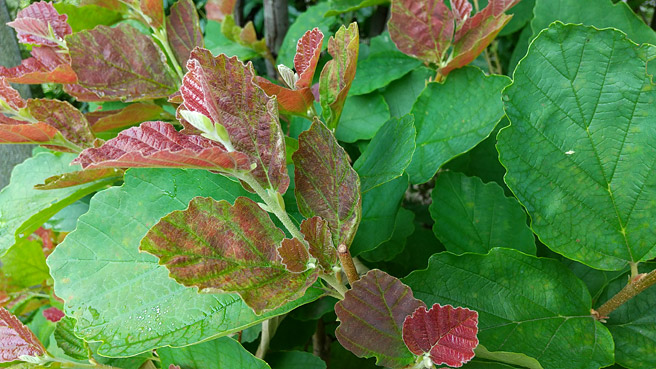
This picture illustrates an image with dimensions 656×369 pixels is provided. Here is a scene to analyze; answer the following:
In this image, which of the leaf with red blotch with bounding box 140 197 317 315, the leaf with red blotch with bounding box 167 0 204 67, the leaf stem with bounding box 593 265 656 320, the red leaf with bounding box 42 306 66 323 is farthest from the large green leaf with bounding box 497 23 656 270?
the red leaf with bounding box 42 306 66 323

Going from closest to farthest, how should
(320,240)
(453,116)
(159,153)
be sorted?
(159,153), (320,240), (453,116)

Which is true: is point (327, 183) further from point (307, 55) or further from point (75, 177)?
point (75, 177)

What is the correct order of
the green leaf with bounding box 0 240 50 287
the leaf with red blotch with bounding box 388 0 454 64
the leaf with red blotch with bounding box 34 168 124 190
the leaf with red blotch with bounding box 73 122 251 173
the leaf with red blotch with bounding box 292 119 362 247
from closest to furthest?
the leaf with red blotch with bounding box 73 122 251 173 → the leaf with red blotch with bounding box 292 119 362 247 → the leaf with red blotch with bounding box 34 168 124 190 → the leaf with red blotch with bounding box 388 0 454 64 → the green leaf with bounding box 0 240 50 287

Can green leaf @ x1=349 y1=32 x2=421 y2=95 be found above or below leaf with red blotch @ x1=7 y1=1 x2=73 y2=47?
below

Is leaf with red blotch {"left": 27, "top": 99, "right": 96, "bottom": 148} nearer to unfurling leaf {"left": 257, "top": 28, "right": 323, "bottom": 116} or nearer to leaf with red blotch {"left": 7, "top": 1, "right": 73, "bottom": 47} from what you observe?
leaf with red blotch {"left": 7, "top": 1, "right": 73, "bottom": 47}

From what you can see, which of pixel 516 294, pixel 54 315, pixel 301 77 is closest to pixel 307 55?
pixel 301 77

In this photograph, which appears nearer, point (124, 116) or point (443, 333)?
point (443, 333)
